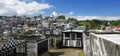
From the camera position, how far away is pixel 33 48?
17.9 m

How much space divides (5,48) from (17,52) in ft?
8.68

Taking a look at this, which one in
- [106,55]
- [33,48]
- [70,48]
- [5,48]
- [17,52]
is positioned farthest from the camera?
[70,48]

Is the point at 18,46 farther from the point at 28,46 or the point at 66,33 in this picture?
the point at 66,33

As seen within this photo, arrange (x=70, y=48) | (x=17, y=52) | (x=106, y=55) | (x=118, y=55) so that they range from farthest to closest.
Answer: (x=70, y=48), (x=17, y=52), (x=106, y=55), (x=118, y=55)

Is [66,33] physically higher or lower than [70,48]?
higher

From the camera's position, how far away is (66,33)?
96.3 ft

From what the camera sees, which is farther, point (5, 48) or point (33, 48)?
point (33, 48)

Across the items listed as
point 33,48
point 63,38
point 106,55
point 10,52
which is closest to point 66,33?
point 63,38

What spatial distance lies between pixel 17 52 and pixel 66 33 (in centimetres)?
1329

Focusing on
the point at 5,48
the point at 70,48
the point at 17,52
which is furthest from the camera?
the point at 70,48

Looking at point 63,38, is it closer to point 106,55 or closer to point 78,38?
point 78,38

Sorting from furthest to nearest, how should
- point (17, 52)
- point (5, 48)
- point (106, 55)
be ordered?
point (17, 52) < point (5, 48) < point (106, 55)

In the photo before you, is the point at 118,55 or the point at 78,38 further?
the point at 78,38

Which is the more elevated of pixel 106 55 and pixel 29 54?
pixel 106 55
